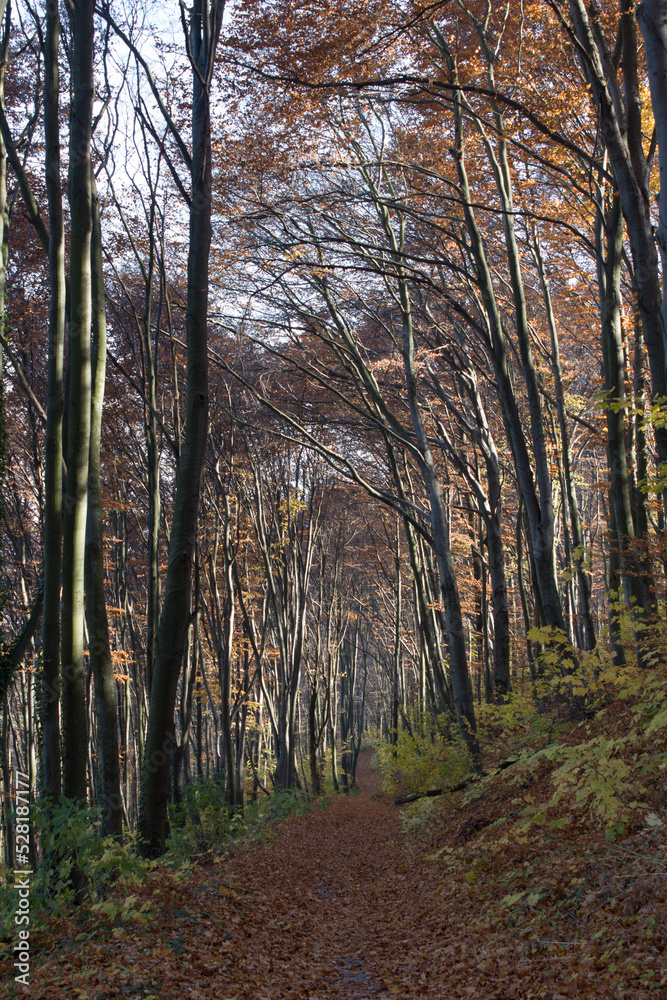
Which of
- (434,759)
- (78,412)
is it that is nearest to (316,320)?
(78,412)

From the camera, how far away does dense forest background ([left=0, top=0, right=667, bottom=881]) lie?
633cm

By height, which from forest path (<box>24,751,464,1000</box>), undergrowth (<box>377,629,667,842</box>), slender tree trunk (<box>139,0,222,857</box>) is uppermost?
slender tree trunk (<box>139,0,222,857</box>)

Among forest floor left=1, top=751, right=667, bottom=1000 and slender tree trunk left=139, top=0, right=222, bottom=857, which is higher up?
slender tree trunk left=139, top=0, right=222, bottom=857

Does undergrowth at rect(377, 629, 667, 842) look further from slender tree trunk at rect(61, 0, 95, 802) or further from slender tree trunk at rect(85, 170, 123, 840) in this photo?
slender tree trunk at rect(61, 0, 95, 802)

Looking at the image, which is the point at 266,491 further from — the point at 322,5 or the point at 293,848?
the point at 322,5

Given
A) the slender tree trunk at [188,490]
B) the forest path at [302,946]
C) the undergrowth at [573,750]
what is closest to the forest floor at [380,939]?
the forest path at [302,946]

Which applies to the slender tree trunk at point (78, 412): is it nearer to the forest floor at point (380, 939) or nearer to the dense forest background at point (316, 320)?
the dense forest background at point (316, 320)

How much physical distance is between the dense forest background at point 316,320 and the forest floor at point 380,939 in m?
0.84

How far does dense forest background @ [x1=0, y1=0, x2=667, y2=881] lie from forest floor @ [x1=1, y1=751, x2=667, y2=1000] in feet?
2.75

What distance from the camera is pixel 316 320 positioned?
11.0 meters

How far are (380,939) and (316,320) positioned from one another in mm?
8903

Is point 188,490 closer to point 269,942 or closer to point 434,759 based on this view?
point 269,942

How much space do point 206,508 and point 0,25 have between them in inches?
363

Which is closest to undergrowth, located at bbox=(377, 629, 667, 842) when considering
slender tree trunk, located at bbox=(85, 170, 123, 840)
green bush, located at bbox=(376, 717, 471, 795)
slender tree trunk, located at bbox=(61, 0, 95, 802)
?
green bush, located at bbox=(376, 717, 471, 795)
